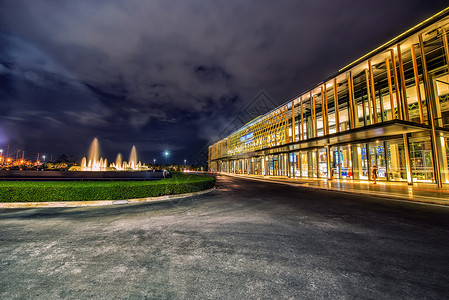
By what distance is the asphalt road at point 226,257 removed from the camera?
108 inches

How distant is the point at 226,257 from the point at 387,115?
26813 mm

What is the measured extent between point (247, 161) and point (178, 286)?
4991cm

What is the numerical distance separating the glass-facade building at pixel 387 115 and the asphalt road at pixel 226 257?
41.0ft

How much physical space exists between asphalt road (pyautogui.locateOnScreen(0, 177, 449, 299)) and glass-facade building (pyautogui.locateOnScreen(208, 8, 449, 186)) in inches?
492

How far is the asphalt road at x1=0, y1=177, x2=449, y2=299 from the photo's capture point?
2734mm

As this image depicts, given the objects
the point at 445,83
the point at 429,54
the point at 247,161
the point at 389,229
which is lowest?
the point at 389,229

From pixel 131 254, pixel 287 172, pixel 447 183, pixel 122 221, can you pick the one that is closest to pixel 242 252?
pixel 131 254

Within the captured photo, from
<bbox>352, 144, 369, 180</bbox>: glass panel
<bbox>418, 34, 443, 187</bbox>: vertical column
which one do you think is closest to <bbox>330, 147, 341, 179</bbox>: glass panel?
<bbox>352, 144, 369, 180</bbox>: glass panel

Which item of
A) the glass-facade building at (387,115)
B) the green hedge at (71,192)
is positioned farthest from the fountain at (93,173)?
the glass-facade building at (387,115)

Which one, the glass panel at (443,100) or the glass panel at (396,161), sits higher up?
the glass panel at (443,100)

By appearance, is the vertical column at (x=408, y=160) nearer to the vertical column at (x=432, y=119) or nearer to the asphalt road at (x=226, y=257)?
the vertical column at (x=432, y=119)

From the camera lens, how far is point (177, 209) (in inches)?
334

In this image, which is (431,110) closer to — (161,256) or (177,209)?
(177,209)

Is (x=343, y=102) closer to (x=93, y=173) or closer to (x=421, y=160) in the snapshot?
(x=421, y=160)
